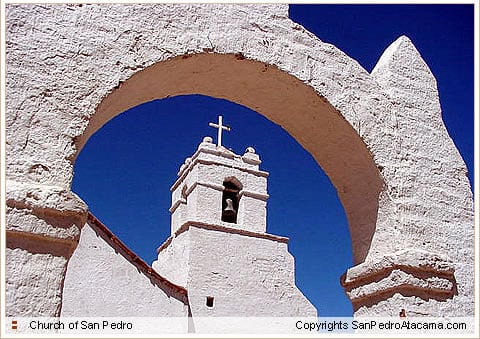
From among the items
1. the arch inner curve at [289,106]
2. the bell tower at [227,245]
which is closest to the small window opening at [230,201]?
the bell tower at [227,245]

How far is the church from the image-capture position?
33.1 ft

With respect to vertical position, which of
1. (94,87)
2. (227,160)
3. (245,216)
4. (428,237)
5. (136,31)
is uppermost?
(227,160)

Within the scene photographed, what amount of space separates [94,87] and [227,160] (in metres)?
10.2

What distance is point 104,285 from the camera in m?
10.1

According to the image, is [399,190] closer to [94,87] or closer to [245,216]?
[94,87]

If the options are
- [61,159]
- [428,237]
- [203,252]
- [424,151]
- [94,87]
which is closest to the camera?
[61,159]

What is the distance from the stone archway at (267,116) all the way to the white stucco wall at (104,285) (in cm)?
703

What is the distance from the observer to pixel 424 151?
12.2ft

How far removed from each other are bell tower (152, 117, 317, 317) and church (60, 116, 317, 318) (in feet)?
0.07

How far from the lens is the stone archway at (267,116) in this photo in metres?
2.60

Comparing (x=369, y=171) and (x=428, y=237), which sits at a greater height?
(x=369, y=171)

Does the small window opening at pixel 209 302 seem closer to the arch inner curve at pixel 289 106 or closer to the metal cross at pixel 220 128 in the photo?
the metal cross at pixel 220 128

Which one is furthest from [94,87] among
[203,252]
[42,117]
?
[203,252]

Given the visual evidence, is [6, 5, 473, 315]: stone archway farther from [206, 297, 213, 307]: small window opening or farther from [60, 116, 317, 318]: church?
[206, 297, 213, 307]: small window opening
